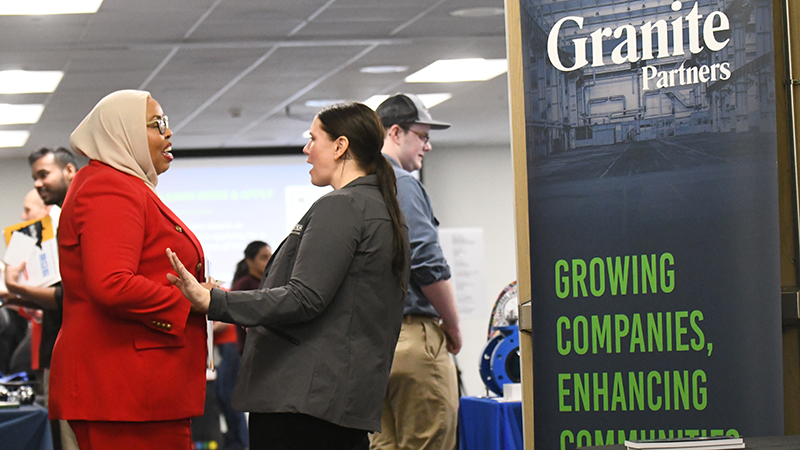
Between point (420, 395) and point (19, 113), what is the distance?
6810mm

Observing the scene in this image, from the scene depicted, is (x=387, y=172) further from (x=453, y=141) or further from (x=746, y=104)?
(x=453, y=141)

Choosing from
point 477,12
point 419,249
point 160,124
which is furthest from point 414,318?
point 477,12

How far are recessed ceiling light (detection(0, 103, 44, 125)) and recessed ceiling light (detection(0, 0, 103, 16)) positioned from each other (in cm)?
279

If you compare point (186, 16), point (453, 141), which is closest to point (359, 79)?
point (186, 16)

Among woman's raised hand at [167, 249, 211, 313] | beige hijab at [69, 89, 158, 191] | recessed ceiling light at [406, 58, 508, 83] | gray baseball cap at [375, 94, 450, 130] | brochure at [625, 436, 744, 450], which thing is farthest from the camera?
recessed ceiling light at [406, 58, 508, 83]

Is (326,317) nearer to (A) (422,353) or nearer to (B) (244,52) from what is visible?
(A) (422,353)

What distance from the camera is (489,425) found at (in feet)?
9.91

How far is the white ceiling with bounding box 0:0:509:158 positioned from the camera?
5.64 metres

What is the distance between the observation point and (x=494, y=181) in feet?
39.8

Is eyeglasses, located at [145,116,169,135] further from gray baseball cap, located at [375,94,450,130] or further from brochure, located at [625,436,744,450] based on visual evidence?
brochure, located at [625,436,744,450]

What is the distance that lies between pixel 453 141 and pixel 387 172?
31.4 ft

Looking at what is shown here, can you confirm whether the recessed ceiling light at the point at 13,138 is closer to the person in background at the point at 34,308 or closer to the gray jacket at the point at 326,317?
the person in background at the point at 34,308

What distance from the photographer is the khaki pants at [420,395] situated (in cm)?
276

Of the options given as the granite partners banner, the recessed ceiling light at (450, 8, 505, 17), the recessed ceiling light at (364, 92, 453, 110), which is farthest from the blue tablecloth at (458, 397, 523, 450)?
the recessed ceiling light at (364, 92, 453, 110)
